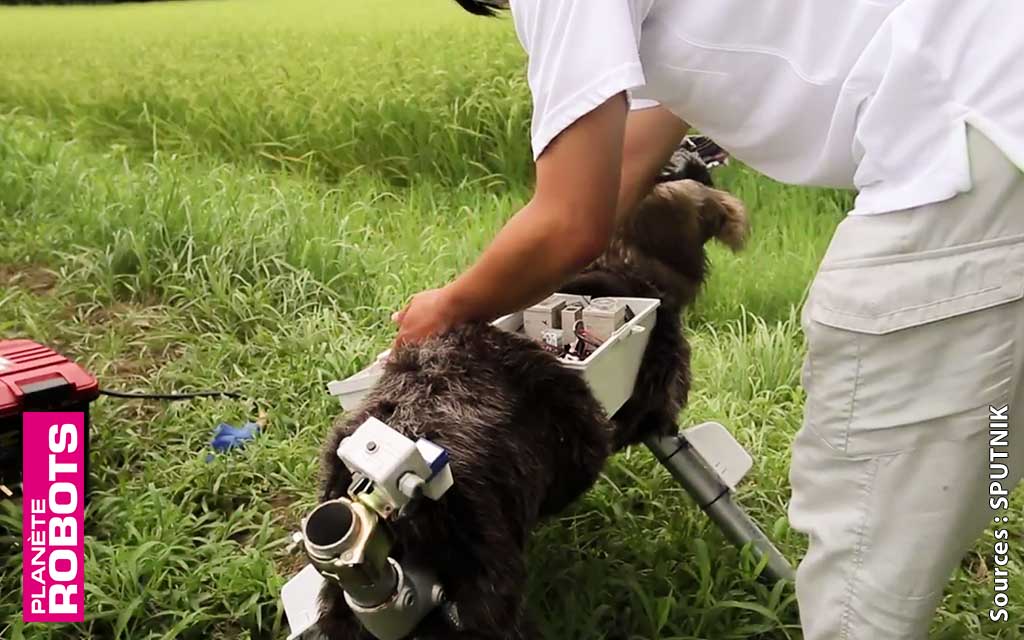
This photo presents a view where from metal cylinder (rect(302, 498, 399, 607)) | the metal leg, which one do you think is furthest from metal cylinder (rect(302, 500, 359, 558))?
the metal leg

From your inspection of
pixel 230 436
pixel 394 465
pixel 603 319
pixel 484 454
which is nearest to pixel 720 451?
pixel 603 319

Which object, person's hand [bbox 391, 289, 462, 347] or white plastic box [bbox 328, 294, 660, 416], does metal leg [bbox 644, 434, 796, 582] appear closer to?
white plastic box [bbox 328, 294, 660, 416]

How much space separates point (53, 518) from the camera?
119 cm

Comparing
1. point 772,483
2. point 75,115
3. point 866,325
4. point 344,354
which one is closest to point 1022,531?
point 772,483

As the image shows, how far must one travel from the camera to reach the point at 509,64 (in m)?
2.36

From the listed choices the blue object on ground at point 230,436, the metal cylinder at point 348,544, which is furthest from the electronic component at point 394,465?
the blue object on ground at point 230,436

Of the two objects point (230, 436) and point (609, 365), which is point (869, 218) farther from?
point (230, 436)

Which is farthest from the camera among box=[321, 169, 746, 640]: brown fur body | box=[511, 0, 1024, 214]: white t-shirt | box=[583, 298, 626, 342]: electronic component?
box=[583, 298, 626, 342]: electronic component

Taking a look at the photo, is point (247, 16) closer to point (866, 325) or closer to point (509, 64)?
point (509, 64)

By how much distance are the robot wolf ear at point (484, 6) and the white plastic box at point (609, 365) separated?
0.98 feet

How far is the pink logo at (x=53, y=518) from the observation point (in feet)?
3.64

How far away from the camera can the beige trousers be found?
0.69m

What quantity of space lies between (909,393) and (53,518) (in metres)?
1.03

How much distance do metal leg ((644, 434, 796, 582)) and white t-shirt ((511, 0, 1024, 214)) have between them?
1.56 feet
